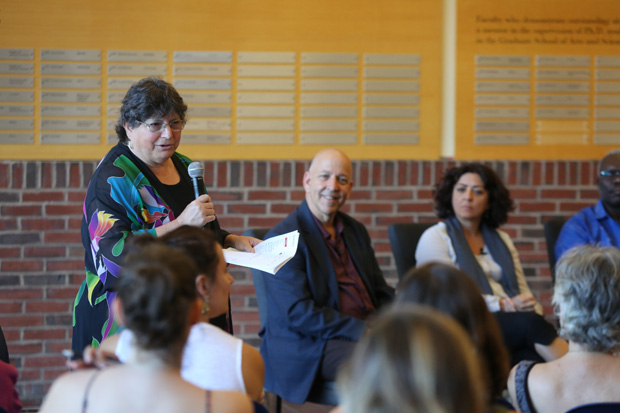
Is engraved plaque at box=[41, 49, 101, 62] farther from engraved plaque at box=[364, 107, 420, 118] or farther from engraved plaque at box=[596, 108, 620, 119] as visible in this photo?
engraved plaque at box=[596, 108, 620, 119]

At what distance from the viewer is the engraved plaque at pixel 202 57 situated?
4.42 metres

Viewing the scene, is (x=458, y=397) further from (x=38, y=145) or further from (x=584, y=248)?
(x=38, y=145)

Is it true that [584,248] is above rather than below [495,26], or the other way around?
below

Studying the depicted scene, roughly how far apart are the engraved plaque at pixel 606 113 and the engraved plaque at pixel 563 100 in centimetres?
9

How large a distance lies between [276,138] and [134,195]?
2.07 m

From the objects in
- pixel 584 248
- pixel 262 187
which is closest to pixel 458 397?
pixel 584 248

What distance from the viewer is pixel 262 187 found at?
4516 millimetres

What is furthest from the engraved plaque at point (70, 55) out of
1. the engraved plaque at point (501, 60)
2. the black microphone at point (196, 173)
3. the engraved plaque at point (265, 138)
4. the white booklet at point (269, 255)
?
the engraved plaque at point (501, 60)

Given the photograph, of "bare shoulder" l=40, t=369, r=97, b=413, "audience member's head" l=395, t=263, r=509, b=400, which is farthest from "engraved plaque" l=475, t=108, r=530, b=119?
"bare shoulder" l=40, t=369, r=97, b=413

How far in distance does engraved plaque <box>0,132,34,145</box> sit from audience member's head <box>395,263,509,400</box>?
136 inches

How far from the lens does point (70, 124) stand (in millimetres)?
4387

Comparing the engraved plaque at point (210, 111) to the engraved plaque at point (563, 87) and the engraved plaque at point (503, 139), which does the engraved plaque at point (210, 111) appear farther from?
the engraved plaque at point (563, 87)

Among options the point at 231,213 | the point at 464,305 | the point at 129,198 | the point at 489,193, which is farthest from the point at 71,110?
the point at 464,305

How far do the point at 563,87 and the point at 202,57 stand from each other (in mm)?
2392
